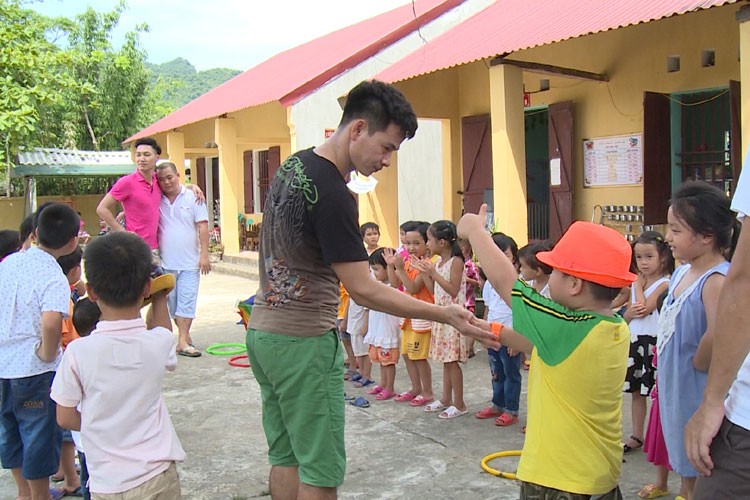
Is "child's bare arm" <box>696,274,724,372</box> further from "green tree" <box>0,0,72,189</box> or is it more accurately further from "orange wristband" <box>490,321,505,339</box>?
"green tree" <box>0,0,72,189</box>

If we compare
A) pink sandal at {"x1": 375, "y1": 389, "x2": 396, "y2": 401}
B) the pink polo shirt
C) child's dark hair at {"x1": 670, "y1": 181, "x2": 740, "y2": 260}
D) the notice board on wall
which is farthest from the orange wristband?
the notice board on wall

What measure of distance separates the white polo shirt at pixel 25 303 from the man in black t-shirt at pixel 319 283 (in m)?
1.12

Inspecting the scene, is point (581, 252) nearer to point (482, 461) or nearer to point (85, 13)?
point (482, 461)

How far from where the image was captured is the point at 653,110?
342 inches

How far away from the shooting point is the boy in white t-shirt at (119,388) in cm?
256

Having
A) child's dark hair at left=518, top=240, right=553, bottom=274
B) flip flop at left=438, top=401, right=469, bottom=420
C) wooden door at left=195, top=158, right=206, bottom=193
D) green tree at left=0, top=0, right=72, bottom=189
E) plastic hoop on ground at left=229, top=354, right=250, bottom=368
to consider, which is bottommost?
flip flop at left=438, top=401, right=469, bottom=420

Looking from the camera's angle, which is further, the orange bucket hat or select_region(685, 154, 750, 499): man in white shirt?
the orange bucket hat

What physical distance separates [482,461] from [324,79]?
31.9ft

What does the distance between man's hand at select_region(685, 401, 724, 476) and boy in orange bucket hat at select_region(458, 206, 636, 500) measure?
1.58ft

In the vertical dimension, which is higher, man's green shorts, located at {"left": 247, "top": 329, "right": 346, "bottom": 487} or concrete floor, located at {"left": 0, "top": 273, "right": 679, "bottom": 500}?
man's green shorts, located at {"left": 247, "top": 329, "right": 346, "bottom": 487}

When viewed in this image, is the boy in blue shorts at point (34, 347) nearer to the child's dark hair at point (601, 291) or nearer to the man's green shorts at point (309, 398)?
the man's green shorts at point (309, 398)

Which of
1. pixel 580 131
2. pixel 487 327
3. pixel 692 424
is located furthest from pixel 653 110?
pixel 692 424

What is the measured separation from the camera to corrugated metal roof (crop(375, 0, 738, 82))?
6.50m

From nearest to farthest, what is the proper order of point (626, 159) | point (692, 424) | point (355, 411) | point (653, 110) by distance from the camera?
point (692, 424), point (355, 411), point (653, 110), point (626, 159)
